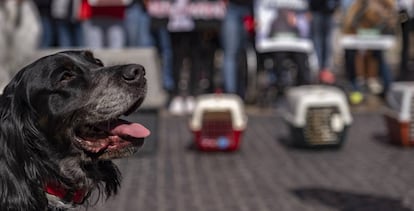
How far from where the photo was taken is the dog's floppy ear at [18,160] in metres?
3.86

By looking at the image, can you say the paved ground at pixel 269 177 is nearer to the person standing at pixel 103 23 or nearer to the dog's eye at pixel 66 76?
the person standing at pixel 103 23

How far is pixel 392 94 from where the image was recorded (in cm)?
927

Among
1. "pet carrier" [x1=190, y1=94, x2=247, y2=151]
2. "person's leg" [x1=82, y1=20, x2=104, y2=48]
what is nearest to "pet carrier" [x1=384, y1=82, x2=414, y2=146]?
"pet carrier" [x1=190, y1=94, x2=247, y2=151]

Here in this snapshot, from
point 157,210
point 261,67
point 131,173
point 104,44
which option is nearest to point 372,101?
point 261,67

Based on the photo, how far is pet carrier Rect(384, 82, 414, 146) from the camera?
8.86m

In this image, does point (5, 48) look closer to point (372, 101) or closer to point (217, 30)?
point (217, 30)

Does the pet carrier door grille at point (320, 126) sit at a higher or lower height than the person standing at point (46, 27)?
lower

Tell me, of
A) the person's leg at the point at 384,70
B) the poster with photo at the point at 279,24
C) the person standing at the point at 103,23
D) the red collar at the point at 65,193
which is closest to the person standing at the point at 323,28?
the poster with photo at the point at 279,24

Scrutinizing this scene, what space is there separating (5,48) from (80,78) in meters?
5.35

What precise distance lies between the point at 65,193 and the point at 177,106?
7034 millimetres

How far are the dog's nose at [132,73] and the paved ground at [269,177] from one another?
7.89 feet

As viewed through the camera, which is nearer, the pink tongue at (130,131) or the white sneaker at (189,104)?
the pink tongue at (130,131)

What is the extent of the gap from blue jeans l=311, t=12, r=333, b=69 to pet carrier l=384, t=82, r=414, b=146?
3.32 m

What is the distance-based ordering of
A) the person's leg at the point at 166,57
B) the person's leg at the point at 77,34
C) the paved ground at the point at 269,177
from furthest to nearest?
the person's leg at the point at 166,57, the person's leg at the point at 77,34, the paved ground at the point at 269,177
